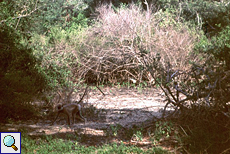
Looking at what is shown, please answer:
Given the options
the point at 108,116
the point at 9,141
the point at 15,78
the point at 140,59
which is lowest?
the point at 9,141

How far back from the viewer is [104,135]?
6.51 m

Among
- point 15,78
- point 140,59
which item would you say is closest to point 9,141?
point 15,78

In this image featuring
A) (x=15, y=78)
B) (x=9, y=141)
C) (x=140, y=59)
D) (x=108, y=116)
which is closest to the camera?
(x=9, y=141)

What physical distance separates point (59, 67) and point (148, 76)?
396cm

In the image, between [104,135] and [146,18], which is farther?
[146,18]

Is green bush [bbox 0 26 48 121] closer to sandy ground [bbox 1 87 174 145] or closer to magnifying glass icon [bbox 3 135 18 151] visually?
sandy ground [bbox 1 87 174 145]

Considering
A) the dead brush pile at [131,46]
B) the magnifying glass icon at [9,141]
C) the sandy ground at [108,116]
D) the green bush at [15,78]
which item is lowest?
the magnifying glass icon at [9,141]

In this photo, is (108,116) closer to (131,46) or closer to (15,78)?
(15,78)

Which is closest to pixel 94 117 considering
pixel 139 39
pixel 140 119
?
pixel 140 119

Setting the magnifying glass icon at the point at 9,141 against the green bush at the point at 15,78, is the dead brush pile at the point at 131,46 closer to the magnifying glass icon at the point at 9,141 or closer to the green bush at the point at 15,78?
the green bush at the point at 15,78

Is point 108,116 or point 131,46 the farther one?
point 131,46

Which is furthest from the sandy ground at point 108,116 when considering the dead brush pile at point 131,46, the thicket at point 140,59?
the dead brush pile at point 131,46

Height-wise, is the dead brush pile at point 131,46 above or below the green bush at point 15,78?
above

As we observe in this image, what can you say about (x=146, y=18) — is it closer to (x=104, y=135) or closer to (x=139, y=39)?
(x=139, y=39)
